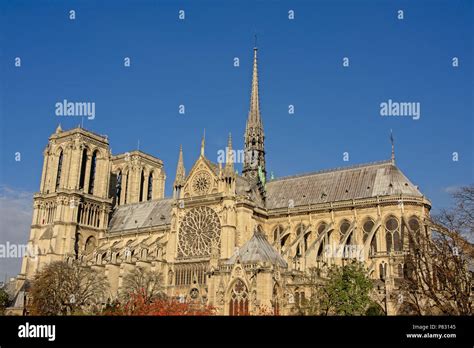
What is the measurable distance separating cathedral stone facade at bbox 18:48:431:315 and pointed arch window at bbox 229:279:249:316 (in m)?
0.07

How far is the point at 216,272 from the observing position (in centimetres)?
4081

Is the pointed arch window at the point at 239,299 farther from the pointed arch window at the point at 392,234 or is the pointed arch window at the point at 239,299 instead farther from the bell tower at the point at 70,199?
the bell tower at the point at 70,199

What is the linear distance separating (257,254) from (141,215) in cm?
4054

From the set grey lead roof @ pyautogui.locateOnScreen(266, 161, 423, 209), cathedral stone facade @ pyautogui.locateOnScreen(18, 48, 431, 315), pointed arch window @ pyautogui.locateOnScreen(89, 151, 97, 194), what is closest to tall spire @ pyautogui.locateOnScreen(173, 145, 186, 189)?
cathedral stone facade @ pyautogui.locateOnScreen(18, 48, 431, 315)

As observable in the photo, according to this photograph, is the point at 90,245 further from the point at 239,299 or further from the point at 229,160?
the point at 239,299

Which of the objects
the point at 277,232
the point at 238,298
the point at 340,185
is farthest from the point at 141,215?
the point at 238,298

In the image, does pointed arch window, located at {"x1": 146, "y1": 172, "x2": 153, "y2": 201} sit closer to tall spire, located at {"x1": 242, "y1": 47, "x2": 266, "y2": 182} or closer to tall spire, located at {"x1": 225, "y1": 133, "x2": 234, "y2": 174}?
tall spire, located at {"x1": 242, "y1": 47, "x2": 266, "y2": 182}

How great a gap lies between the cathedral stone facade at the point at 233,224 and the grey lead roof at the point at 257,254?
0.14 metres

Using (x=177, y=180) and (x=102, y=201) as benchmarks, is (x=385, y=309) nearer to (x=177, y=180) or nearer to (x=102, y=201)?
(x=177, y=180)

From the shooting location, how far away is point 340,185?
200ft

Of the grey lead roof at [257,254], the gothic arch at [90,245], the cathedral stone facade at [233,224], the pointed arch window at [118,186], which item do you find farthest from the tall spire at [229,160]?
the pointed arch window at [118,186]

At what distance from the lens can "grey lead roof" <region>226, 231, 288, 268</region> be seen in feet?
132
